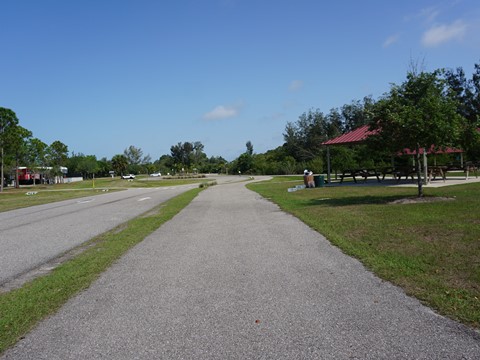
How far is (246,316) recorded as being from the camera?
14.6 ft

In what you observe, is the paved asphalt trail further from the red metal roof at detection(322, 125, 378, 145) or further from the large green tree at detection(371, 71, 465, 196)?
the red metal roof at detection(322, 125, 378, 145)

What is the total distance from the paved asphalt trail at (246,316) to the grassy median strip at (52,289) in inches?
7.7

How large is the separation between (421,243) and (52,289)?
20.5 ft

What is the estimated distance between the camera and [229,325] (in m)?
4.23

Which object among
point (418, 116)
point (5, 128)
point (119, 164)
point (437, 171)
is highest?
point (5, 128)

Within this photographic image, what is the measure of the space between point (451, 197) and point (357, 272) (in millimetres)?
10533

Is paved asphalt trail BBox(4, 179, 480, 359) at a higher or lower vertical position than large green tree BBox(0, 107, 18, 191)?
lower

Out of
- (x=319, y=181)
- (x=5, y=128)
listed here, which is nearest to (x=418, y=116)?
(x=319, y=181)

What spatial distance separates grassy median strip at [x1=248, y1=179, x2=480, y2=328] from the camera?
16.1ft

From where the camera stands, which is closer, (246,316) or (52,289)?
(246,316)

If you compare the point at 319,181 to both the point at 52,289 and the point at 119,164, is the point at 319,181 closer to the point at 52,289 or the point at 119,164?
the point at 52,289

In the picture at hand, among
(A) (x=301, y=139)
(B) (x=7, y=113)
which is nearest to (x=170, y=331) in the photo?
(B) (x=7, y=113)

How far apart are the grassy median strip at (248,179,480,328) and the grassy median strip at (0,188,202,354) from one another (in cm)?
431

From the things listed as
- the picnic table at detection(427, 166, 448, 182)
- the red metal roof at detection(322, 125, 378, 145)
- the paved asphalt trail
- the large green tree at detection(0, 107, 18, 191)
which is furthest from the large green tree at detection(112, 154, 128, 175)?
the paved asphalt trail
